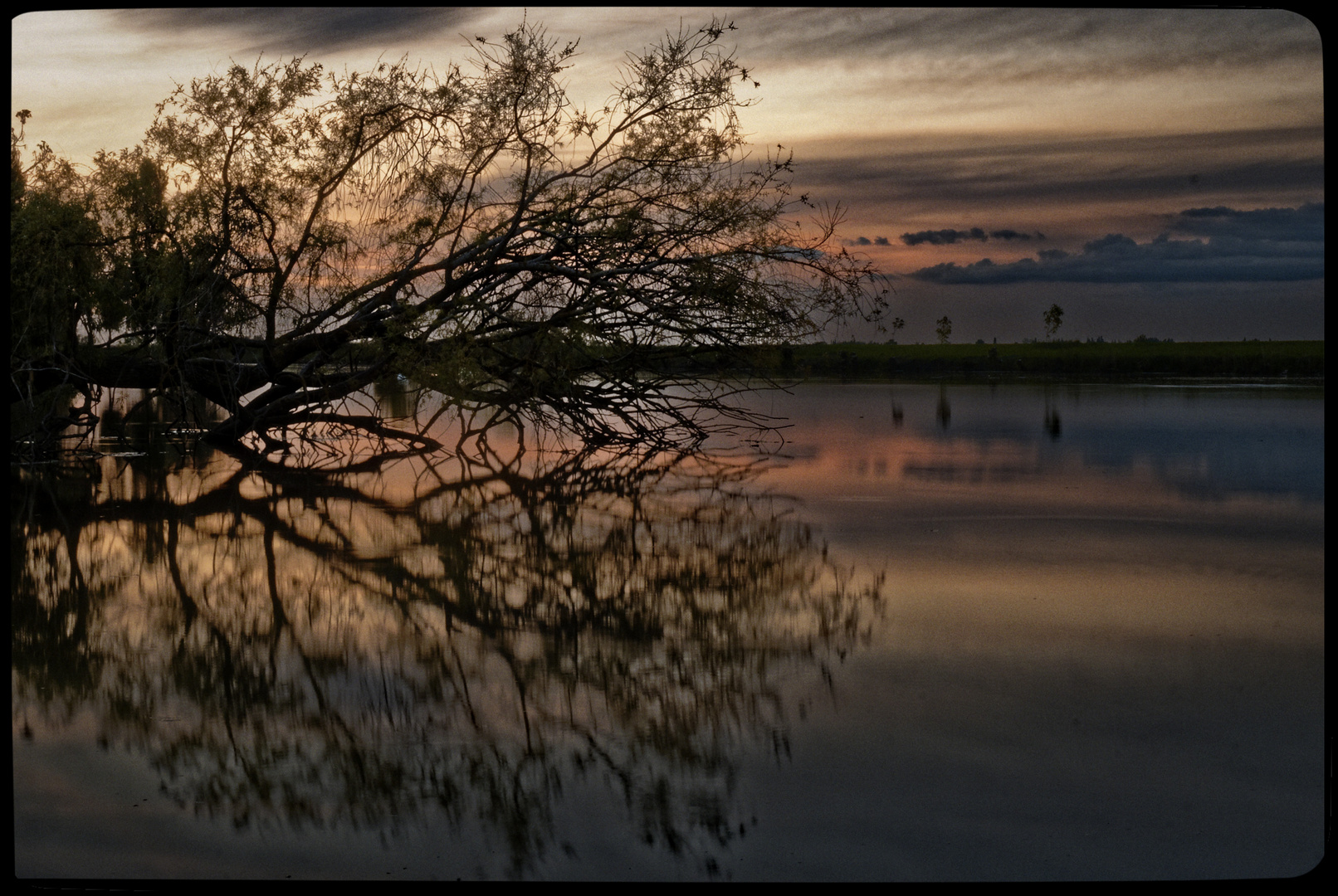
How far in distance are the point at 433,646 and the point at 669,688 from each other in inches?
56.7

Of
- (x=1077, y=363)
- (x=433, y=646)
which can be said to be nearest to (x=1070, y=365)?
(x=1077, y=363)

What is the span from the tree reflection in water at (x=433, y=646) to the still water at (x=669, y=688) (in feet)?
0.08

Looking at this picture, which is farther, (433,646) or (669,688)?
(433,646)

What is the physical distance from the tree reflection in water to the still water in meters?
0.02

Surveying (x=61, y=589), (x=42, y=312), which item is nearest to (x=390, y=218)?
(x=42, y=312)

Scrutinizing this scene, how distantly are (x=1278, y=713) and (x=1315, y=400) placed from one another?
2734cm

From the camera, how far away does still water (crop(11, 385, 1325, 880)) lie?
3805mm

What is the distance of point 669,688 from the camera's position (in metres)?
5.37

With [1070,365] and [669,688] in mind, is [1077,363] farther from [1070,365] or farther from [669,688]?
[669,688]

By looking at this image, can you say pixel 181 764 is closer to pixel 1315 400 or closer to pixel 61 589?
pixel 61 589

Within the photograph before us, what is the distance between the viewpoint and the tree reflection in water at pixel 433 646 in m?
4.22

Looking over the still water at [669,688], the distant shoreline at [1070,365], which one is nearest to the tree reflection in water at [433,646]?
the still water at [669,688]

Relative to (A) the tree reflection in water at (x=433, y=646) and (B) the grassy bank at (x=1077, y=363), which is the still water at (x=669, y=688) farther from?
(B) the grassy bank at (x=1077, y=363)

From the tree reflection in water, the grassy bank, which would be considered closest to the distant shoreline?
the grassy bank
